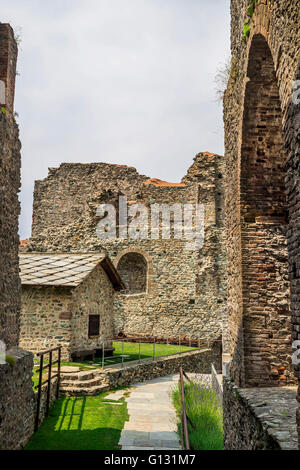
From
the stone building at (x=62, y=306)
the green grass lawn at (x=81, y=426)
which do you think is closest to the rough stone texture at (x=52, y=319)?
the stone building at (x=62, y=306)

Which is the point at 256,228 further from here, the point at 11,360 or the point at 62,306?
the point at 62,306

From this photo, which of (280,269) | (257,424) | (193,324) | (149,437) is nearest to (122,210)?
(193,324)

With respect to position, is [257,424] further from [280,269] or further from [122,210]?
[122,210]

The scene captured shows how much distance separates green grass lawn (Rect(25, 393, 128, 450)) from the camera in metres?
7.23

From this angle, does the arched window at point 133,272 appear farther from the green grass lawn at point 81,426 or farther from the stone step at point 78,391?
the green grass lawn at point 81,426

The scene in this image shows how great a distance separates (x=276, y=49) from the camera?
3805mm

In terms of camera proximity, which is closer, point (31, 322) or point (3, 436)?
point (3, 436)

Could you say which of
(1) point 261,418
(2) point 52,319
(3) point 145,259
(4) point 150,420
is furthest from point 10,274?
(3) point 145,259

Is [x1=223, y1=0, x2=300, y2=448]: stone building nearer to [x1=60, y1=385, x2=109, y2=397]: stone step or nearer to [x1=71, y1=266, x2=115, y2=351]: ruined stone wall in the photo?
[x1=60, y1=385, x2=109, y2=397]: stone step

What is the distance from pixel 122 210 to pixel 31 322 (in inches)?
394

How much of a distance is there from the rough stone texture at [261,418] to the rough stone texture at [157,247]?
1371cm

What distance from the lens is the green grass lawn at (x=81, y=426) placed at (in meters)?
7.23

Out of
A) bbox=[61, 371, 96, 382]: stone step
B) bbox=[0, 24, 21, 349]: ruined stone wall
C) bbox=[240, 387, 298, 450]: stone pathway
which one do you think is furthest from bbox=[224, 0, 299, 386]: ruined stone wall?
bbox=[61, 371, 96, 382]: stone step
